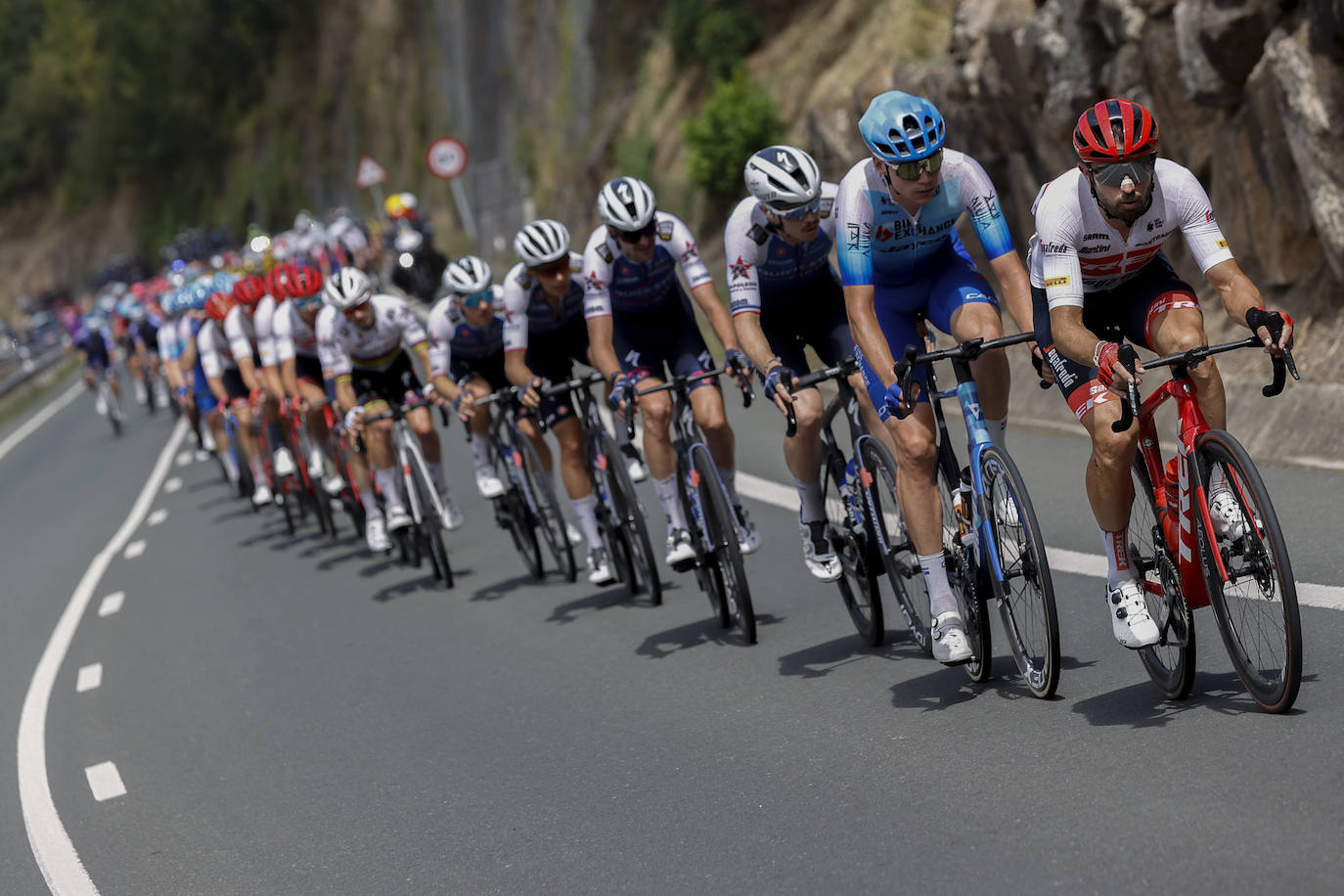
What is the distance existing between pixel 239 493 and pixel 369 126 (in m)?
55.6

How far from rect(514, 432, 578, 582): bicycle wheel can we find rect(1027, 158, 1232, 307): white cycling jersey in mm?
5753

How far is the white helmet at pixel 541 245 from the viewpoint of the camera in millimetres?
9562

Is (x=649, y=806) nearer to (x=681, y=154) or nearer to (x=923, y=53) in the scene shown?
(x=923, y=53)

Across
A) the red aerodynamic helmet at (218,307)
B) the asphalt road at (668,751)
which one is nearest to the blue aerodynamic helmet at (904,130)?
the asphalt road at (668,751)

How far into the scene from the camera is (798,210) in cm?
728

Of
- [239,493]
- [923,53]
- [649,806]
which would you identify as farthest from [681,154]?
[649,806]

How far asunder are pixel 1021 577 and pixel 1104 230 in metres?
1.26

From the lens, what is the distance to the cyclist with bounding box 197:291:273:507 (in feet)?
55.4

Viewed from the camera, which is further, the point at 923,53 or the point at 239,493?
the point at 923,53

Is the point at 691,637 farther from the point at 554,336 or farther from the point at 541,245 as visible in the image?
the point at 554,336

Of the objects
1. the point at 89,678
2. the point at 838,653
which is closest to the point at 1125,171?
the point at 838,653

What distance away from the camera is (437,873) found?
586cm

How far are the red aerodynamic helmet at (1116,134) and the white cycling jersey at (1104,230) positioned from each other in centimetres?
23

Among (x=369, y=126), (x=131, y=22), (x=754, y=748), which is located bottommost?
(x=754, y=748)
